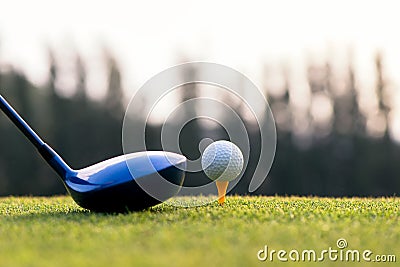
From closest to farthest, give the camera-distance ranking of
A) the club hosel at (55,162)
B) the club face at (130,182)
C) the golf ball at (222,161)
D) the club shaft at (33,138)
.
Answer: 1. the club face at (130,182)
2. the club shaft at (33,138)
3. the club hosel at (55,162)
4. the golf ball at (222,161)

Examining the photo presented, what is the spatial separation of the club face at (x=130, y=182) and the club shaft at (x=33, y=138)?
0.63 ft

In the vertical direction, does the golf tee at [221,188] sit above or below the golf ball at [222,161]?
below

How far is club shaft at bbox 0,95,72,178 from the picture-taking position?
4105 millimetres

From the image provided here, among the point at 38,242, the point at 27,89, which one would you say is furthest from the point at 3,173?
the point at 38,242

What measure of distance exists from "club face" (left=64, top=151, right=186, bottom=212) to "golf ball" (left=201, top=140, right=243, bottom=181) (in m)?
0.51

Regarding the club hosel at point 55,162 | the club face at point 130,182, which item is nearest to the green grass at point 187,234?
the club face at point 130,182

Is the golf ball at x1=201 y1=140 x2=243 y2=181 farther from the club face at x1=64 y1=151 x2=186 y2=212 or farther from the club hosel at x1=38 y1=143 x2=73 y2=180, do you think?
the club hosel at x1=38 y1=143 x2=73 y2=180

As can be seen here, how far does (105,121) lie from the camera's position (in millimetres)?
15578

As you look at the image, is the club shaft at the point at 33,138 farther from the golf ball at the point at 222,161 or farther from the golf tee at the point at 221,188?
the golf tee at the point at 221,188

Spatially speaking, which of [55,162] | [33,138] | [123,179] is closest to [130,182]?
[123,179]

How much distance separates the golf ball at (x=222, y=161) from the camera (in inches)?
178

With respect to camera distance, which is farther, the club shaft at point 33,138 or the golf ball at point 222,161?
the golf ball at point 222,161

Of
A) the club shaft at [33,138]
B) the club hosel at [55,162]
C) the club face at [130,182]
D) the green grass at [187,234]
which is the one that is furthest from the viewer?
the club hosel at [55,162]

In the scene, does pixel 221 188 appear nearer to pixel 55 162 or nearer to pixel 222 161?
pixel 222 161
